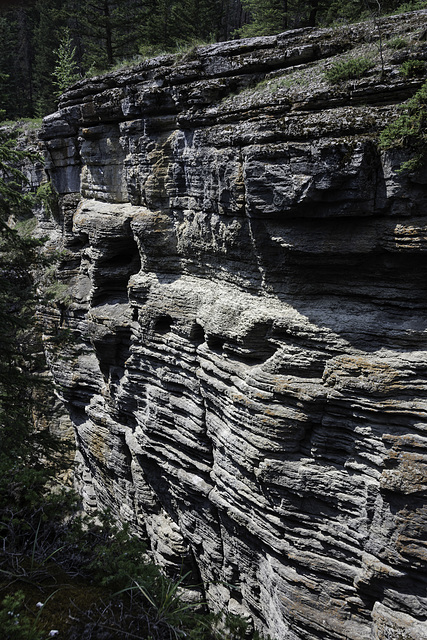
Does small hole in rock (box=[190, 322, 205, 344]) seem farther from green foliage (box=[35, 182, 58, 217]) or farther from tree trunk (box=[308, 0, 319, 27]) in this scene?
tree trunk (box=[308, 0, 319, 27])

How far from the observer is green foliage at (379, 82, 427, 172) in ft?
24.1

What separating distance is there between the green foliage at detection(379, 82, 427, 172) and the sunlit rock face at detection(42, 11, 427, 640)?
0.26m

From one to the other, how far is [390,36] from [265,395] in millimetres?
7622

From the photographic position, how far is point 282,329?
9664 mm

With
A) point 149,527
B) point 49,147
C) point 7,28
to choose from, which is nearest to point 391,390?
point 149,527

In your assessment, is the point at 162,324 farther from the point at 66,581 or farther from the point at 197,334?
the point at 66,581

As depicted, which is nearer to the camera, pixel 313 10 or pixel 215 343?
pixel 215 343

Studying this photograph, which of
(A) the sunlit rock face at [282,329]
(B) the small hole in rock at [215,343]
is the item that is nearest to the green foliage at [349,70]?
(A) the sunlit rock face at [282,329]

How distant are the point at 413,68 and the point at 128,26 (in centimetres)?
1925

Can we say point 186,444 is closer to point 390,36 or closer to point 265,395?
point 265,395

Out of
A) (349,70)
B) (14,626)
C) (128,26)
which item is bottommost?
(14,626)

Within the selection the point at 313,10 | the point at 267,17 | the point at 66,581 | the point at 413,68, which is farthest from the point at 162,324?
the point at 267,17

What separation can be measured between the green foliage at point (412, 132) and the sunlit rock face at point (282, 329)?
258mm

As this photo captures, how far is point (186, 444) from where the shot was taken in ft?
41.7
